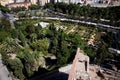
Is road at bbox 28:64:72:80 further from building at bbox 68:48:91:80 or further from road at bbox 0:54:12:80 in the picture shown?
building at bbox 68:48:91:80

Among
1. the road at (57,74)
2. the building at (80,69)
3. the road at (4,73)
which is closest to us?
the building at (80,69)

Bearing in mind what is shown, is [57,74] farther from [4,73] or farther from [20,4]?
[20,4]

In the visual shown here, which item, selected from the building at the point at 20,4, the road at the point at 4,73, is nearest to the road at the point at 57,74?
the road at the point at 4,73

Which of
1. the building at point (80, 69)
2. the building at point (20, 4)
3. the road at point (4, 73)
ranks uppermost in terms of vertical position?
the building at point (80, 69)

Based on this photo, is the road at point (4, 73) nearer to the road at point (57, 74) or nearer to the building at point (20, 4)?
the road at point (57, 74)

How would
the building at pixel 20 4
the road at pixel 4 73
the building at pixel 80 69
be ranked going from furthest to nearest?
1. the building at pixel 20 4
2. the road at pixel 4 73
3. the building at pixel 80 69

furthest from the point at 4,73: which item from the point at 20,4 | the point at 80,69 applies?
the point at 20,4

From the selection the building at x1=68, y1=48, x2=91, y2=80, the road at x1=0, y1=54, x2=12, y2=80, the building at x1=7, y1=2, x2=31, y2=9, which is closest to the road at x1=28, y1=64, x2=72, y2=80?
the road at x1=0, y1=54, x2=12, y2=80

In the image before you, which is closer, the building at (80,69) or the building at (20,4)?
the building at (80,69)

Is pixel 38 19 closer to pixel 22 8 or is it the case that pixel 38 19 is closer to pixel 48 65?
pixel 22 8
